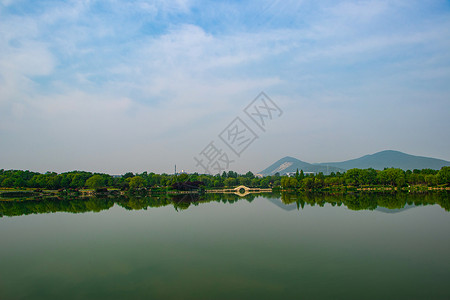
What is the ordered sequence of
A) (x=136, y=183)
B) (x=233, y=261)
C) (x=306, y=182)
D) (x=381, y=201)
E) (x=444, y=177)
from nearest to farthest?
(x=233, y=261), (x=381, y=201), (x=444, y=177), (x=306, y=182), (x=136, y=183)

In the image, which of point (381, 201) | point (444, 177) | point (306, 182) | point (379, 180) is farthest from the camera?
point (306, 182)

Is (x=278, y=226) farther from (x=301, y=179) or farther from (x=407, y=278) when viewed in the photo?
(x=301, y=179)

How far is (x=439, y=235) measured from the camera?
Answer: 1019 cm

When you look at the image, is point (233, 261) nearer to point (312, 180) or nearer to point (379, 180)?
point (312, 180)

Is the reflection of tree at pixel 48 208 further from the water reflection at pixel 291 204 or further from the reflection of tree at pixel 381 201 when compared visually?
the reflection of tree at pixel 381 201

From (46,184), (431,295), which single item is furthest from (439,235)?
(46,184)

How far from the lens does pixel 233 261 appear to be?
25.3 feet

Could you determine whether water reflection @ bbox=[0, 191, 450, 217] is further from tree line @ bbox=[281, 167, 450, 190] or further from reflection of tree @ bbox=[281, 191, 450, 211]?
tree line @ bbox=[281, 167, 450, 190]

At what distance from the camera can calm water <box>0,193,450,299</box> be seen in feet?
19.5

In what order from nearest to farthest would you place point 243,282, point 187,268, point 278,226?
point 243,282 < point 187,268 < point 278,226

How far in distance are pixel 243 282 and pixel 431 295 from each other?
345 cm

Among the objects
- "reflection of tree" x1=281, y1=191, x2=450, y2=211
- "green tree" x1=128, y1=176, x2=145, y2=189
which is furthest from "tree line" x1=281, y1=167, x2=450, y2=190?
"green tree" x1=128, y1=176, x2=145, y2=189

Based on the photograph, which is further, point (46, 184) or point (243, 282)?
point (46, 184)

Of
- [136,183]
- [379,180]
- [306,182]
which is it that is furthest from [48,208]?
[379,180]
